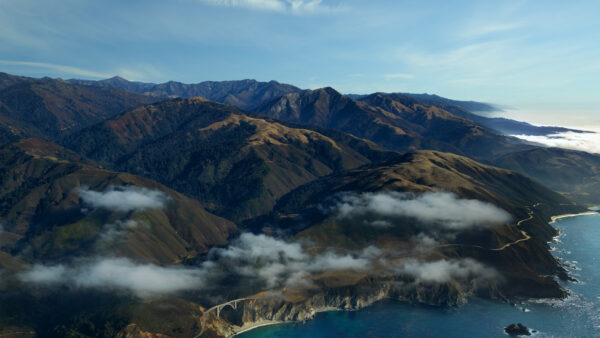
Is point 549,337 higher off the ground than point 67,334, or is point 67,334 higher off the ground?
point 549,337

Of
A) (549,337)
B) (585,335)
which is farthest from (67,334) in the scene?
(585,335)

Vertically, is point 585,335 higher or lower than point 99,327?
higher

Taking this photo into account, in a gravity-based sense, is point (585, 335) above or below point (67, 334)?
above

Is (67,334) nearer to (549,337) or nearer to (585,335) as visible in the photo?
(549,337)

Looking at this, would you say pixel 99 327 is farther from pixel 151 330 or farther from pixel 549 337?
pixel 549 337

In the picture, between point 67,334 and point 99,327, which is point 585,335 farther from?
point 67,334

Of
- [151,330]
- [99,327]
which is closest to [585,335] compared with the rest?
[151,330]

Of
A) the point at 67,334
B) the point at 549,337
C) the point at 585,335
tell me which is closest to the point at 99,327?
the point at 67,334
